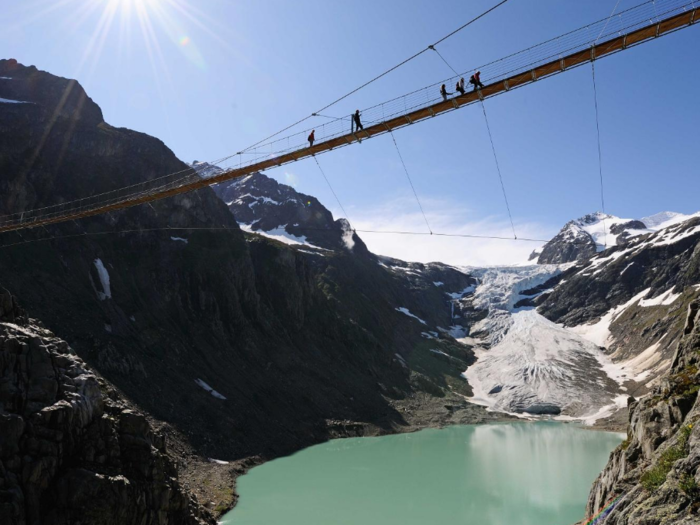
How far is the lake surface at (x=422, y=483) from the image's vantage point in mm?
32281

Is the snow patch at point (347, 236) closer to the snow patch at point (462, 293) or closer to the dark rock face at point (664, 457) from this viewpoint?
the snow patch at point (462, 293)

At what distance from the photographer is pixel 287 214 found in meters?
144

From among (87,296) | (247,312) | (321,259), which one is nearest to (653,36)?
(87,296)

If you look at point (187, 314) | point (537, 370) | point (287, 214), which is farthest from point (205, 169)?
point (287, 214)

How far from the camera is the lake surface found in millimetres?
32281

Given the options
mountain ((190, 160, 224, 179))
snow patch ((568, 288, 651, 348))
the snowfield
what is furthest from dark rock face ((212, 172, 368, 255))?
snow patch ((568, 288, 651, 348))

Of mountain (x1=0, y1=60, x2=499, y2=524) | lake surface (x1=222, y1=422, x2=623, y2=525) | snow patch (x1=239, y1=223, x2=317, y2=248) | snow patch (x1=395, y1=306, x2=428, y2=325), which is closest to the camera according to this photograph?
lake surface (x1=222, y1=422, x2=623, y2=525)

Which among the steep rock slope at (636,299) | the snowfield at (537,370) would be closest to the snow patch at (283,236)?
the snowfield at (537,370)

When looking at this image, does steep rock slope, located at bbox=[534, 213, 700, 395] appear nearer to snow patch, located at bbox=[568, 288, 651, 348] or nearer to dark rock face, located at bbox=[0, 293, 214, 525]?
snow patch, located at bbox=[568, 288, 651, 348]

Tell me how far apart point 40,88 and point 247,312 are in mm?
44492

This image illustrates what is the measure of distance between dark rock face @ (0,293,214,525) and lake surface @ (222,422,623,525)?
47.3 ft

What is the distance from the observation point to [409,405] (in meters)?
75.2

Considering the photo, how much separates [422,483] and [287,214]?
361 ft

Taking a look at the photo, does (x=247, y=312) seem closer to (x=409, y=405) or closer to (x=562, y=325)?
(x=409, y=405)
